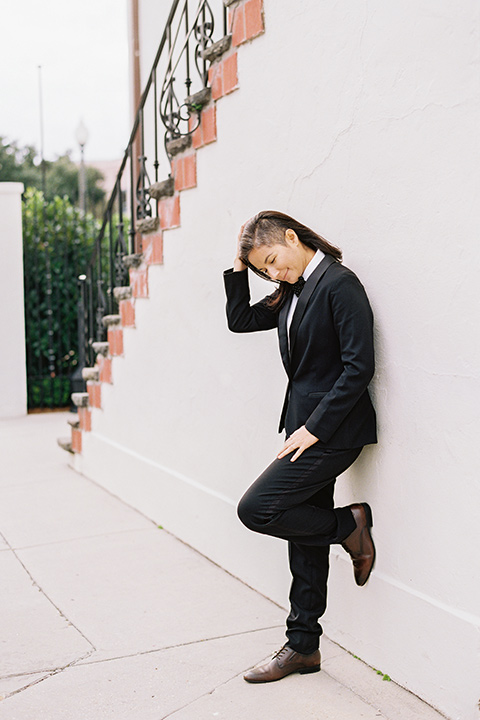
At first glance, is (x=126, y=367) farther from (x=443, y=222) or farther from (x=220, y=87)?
(x=443, y=222)

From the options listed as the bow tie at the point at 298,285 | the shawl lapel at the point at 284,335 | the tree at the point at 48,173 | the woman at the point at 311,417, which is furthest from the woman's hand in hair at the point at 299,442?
the tree at the point at 48,173

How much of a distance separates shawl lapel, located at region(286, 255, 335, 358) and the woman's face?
7cm

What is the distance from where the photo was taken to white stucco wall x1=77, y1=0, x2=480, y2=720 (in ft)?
8.72

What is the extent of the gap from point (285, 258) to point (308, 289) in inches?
5.9

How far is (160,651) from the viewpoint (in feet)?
11.1

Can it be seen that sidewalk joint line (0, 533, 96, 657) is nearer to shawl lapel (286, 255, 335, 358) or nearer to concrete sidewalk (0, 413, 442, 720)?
concrete sidewalk (0, 413, 442, 720)

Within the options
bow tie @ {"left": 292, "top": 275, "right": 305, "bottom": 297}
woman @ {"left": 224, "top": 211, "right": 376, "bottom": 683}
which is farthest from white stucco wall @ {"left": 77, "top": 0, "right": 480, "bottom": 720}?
bow tie @ {"left": 292, "top": 275, "right": 305, "bottom": 297}

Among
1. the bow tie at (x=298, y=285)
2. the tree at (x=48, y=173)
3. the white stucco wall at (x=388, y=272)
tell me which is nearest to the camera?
the white stucco wall at (x=388, y=272)

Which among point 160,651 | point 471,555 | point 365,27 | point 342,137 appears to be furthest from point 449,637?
point 365,27

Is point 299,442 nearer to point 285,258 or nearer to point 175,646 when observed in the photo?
point 285,258

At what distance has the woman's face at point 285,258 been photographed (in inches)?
120

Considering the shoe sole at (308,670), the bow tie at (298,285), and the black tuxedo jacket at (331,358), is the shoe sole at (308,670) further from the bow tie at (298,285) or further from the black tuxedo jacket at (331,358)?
the bow tie at (298,285)

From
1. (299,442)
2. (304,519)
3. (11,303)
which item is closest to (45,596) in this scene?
(304,519)

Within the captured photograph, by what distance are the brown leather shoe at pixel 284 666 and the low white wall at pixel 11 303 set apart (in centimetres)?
703
